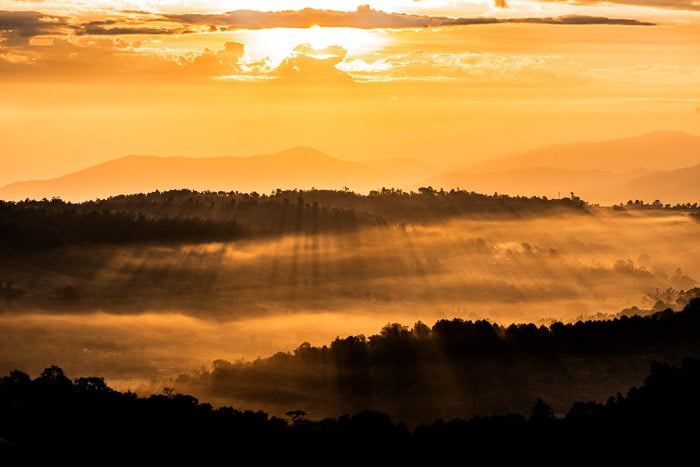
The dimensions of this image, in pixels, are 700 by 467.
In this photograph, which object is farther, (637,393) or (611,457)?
(637,393)

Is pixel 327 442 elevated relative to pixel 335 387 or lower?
elevated

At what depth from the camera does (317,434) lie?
98625 mm

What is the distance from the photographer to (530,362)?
165000 millimetres

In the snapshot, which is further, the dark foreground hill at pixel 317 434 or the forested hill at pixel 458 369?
the forested hill at pixel 458 369

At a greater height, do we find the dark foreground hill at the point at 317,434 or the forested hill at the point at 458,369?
the dark foreground hill at the point at 317,434

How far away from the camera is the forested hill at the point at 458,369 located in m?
140

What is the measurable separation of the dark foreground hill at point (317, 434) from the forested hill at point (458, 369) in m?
23.4

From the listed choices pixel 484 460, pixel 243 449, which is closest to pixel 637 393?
pixel 484 460

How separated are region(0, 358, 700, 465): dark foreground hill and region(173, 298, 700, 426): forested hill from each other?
76.7 ft

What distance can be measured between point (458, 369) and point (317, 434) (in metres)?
63.6

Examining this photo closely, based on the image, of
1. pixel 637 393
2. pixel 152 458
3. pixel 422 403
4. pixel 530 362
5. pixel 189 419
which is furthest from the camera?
pixel 530 362

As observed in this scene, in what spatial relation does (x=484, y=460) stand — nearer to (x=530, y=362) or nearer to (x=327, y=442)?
(x=327, y=442)

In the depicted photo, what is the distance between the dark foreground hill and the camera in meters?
85.9

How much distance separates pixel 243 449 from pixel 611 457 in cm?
2756
